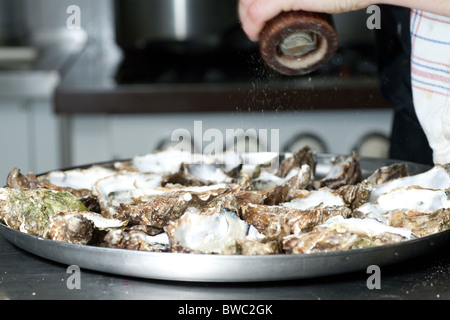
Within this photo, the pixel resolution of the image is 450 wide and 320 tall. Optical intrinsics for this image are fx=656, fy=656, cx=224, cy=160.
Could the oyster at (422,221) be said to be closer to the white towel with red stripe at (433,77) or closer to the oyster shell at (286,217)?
the oyster shell at (286,217)

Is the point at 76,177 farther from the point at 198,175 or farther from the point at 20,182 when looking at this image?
the point at 198,175

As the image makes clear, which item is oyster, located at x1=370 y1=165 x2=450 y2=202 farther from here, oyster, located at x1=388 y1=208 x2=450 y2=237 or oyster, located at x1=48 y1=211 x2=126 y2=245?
oyster, located at x1=48 y1=211 x2=126 y2=245

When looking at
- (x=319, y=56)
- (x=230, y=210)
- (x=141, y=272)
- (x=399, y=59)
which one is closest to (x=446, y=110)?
(x=319, y=56)

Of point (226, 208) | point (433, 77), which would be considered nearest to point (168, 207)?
point (226, 208)

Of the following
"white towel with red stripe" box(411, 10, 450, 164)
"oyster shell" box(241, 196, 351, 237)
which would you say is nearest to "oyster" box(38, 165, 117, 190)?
"oyster shell" box(241, 196, 351, 237)

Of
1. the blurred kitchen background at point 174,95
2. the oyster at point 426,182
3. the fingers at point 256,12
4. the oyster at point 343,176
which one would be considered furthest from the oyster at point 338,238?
the blurred kitchen background at point 174,95
